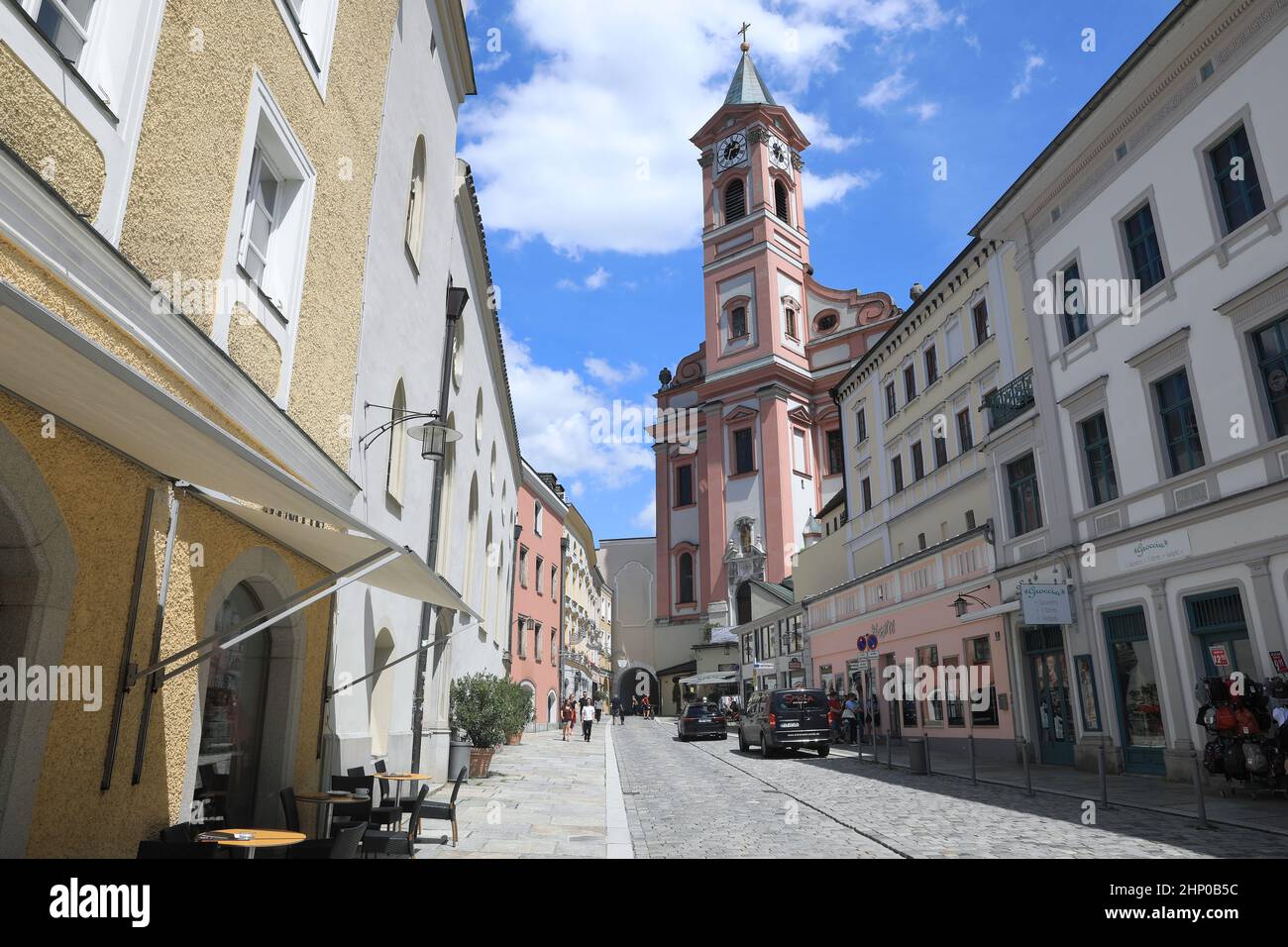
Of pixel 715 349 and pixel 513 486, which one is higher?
pixel 715 349

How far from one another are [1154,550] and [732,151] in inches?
1988

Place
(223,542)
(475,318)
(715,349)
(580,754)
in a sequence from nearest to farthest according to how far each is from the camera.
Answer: (223,542)
(475,318)
(580,754)
(715,349)

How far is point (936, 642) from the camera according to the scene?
78.1 ft

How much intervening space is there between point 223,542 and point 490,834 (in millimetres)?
5057

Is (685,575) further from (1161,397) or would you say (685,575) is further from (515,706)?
(1161,397)

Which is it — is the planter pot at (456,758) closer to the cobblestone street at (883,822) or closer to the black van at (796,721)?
the cobblestone street at (883,822)

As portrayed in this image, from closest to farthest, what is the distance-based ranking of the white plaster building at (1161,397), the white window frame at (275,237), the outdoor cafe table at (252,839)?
1. the outdoor cafe table at (252,839)
2. the white window frame at (275,237)
3. the white plaster building at (1161,397)

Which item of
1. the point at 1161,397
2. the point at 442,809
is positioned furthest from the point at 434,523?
the point at 1161,397

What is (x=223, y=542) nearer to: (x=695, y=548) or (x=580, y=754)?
(x=580, y=754)

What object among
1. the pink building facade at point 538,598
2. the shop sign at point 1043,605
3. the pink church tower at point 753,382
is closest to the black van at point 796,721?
the shop sign at point 1043,605

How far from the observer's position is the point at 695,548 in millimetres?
57969

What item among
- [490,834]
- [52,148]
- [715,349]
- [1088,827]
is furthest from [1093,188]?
[715,349]

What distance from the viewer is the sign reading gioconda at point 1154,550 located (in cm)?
1428

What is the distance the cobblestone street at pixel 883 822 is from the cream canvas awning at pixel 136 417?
17.4 feet
